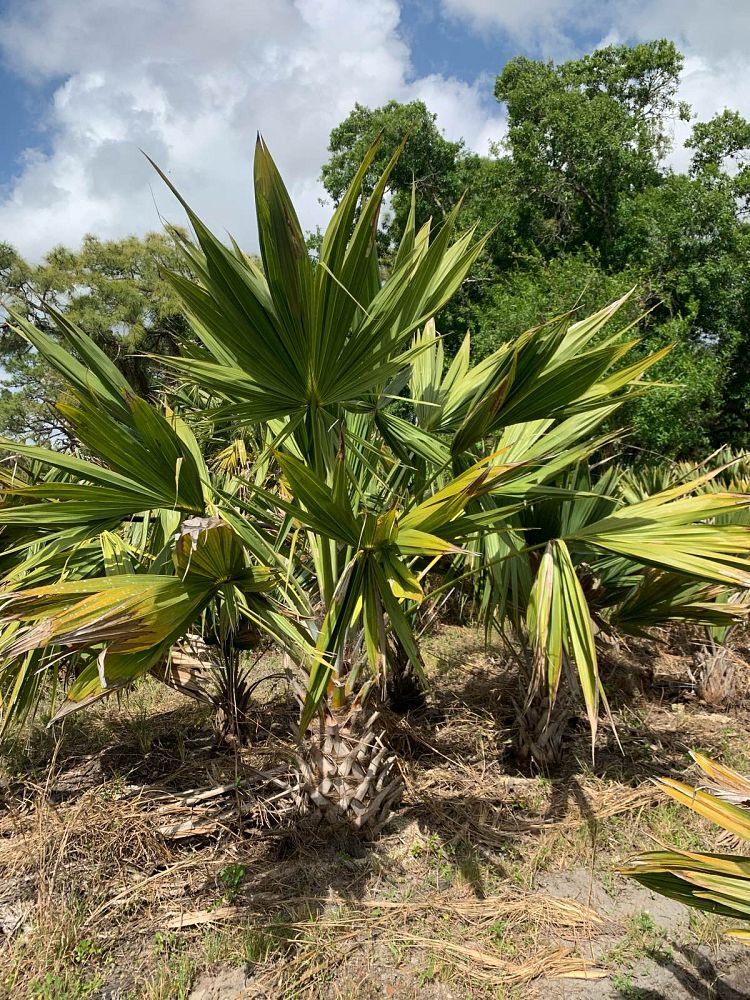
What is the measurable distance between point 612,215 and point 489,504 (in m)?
11.3

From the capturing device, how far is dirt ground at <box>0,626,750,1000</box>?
2309 mm

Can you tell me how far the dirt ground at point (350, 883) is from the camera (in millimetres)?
2309

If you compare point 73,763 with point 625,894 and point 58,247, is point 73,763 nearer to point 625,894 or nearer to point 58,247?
point 625,894

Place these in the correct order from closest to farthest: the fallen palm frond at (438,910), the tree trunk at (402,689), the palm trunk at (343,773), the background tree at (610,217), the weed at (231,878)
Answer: the fallen palm frond at (438,910), the weed at (231,878), the palm trunk at (343,773), the tree trunk at (402,689), the background tree at (610,217)

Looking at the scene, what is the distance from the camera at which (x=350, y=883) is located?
2.76 metres

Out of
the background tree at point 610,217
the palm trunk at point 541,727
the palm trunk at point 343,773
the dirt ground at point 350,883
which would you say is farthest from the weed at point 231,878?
the background tree at point 610,217

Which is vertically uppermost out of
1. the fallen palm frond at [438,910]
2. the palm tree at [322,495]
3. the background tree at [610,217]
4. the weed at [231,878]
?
the background tree at [610,217]

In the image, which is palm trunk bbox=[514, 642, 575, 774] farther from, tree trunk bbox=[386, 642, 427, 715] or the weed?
the weed

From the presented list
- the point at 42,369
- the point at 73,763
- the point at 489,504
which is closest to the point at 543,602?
the point at 489,504

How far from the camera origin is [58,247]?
56.0 ft

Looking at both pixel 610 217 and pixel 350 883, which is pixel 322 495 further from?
pixel 610 217

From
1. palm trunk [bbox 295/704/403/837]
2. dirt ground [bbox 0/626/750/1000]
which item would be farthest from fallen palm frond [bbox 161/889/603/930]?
palm trunk [bbox 295/704/403/837]

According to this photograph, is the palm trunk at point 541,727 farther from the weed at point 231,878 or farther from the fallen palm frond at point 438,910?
the weed at point 231,878

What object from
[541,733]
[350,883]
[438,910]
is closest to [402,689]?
[541,733]
